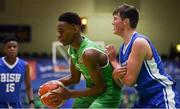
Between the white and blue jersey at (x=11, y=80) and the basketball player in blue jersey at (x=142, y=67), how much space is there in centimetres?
201

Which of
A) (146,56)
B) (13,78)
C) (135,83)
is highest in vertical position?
(146,56)

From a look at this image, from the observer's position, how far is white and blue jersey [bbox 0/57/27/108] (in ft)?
15.6

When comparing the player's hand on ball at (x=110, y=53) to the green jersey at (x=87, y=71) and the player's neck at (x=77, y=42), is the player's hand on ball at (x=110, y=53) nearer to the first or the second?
the green jersey at (x=87, y=71)

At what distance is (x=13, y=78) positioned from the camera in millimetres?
4848

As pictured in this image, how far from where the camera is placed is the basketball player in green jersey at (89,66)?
323 cm

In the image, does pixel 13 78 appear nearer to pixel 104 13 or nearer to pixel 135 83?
pixel 135 83

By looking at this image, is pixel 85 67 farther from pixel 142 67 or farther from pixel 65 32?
pixel 142 67

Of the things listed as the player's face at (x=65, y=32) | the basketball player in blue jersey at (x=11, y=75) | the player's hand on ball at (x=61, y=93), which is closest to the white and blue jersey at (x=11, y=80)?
the basketball player in blue jersey at (x=11, y=75)

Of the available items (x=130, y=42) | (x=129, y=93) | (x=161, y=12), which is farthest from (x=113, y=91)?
(x=161, y=12)

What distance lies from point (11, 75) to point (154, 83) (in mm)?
2286

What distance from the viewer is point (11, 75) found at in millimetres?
4867

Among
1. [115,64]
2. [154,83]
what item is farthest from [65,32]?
[154,83]

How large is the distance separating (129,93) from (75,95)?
4.03 metres

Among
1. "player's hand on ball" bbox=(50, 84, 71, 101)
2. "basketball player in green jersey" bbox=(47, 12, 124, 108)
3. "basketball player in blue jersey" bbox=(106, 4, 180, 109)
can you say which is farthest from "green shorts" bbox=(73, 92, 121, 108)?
"basketball player in blue jersey" bbox=(106, 4, 180, 109)
